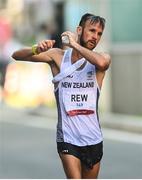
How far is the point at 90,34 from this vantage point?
4582 millimetres

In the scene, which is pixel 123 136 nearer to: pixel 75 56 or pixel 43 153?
pixel 43 153

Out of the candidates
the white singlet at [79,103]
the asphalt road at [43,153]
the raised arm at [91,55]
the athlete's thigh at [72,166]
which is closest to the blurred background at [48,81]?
the asphalt road at [43,153]

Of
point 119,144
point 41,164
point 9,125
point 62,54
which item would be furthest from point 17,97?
point 62,54

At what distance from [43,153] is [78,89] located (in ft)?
22.6

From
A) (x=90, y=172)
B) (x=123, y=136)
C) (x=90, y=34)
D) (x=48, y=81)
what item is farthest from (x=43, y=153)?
(x=48, y=81)

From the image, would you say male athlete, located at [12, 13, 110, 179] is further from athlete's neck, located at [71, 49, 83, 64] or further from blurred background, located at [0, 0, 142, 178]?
blurred background, located at [0, 0, 142, 178]

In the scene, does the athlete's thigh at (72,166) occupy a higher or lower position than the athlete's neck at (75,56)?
lower

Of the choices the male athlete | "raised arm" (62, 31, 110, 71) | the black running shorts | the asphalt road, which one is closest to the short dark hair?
the male athlete

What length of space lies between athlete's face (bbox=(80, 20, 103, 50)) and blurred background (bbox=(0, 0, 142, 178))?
452cm

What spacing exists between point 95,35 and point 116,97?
11796mm

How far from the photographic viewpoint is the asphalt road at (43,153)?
9.43m

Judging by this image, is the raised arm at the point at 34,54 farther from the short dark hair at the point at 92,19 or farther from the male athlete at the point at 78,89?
the short dark hair at the point at 92,19

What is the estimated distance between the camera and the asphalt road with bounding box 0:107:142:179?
371 inches

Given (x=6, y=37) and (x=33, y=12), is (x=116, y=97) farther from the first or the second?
(x=33, y=12)
